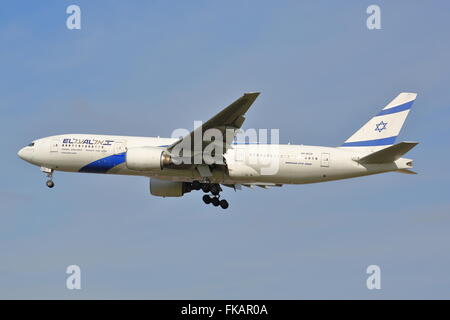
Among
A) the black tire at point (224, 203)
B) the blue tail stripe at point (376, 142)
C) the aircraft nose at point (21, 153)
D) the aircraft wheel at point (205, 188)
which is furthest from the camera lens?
the aircraft nose at point (21, 153)

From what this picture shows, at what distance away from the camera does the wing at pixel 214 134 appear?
34453 mm

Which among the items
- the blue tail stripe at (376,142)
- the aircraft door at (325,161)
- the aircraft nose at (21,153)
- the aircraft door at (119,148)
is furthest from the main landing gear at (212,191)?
the aircraft nose at (21,153)

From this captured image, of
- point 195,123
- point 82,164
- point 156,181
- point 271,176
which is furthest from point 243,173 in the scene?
point 82,164

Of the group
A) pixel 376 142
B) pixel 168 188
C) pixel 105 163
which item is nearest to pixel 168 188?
pixel 168 188

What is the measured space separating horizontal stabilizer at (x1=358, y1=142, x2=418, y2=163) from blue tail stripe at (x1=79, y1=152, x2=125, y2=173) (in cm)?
1415

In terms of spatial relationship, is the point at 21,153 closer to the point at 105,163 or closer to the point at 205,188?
the point at 105,163

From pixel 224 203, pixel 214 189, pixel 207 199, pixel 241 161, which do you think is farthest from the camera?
pixel 207 199

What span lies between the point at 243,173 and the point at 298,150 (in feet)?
11.5

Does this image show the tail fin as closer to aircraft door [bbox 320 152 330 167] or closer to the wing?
aircraft door [bbox 320 152 330 167]

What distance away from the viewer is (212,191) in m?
41.4

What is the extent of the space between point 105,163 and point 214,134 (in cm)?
743

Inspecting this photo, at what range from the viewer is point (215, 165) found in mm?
39625

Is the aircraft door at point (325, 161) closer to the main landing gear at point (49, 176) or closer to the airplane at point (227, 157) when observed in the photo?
the airplane at point (227, 157)

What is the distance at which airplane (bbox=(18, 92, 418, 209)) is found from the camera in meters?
38.1
